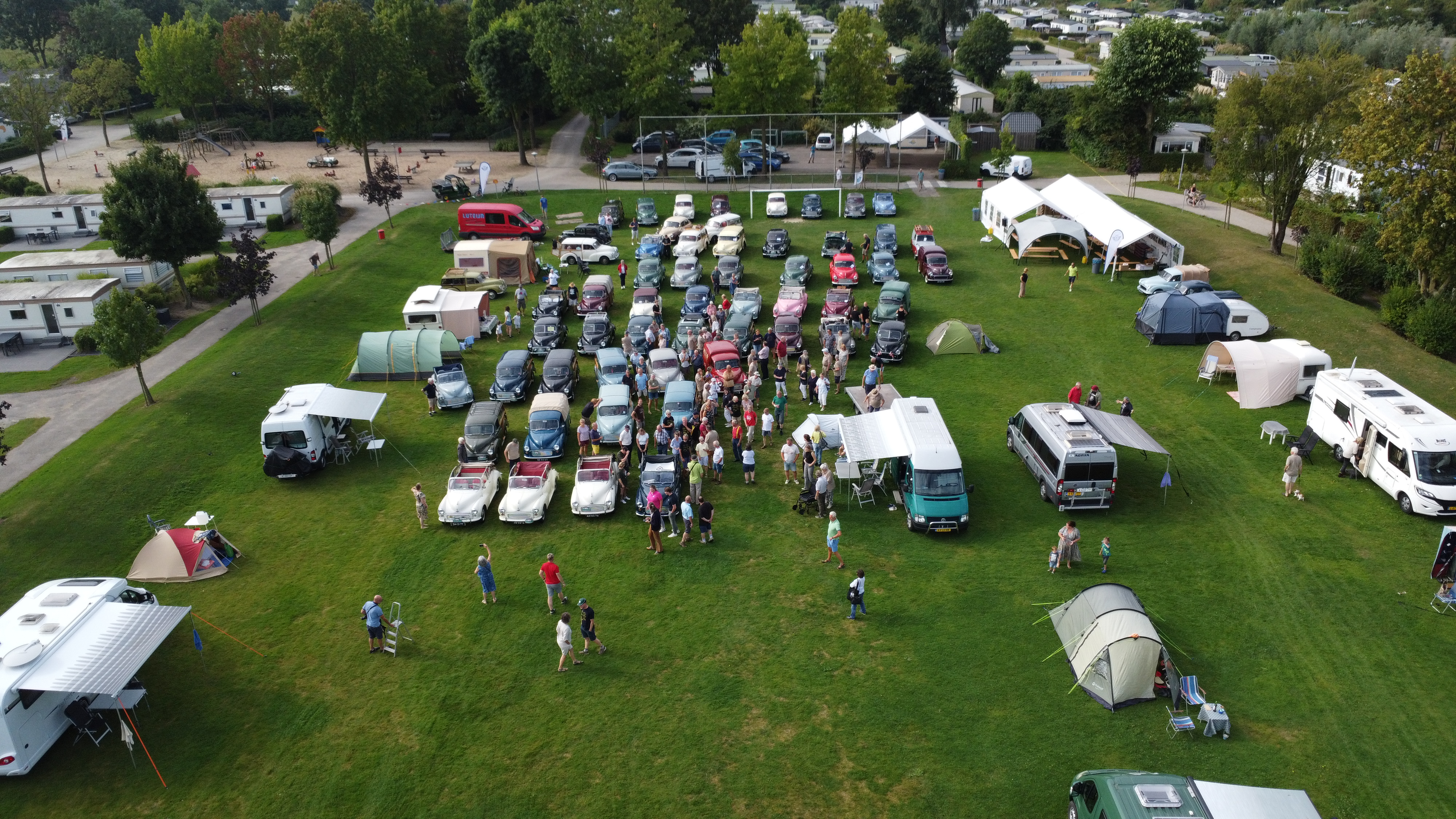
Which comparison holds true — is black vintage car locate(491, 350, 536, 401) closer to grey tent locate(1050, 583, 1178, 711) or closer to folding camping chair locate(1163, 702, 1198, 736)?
grey tent locate(1050, 583, 1178, 711)

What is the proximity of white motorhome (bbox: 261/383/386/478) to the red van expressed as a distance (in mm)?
22179

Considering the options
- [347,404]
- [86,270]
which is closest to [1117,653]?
[347,404]

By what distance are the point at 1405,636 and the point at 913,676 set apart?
10135 millimetres

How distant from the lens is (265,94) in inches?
2985

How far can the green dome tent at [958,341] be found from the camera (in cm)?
3416

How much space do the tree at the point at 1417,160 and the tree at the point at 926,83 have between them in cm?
4554

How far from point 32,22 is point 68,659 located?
4230 inches

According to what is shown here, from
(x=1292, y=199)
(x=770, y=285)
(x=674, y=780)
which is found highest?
(x=1292, y=199)

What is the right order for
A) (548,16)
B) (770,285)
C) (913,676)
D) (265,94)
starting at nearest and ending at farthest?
1. (913,676)
2. (770,285)
3. (548,16)
4. (265,94)

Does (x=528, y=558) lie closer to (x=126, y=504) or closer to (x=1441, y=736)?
(x=126, y=504)

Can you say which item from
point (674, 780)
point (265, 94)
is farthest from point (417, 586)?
point (265, 94)

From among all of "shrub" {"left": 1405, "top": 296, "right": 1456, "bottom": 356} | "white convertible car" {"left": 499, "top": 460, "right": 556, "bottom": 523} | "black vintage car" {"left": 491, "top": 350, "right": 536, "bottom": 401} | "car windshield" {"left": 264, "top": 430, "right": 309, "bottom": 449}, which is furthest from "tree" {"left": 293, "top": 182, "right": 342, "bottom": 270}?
"shrub" {"left": 1405, "top": 296, "right": 1456, "bottom": 356}

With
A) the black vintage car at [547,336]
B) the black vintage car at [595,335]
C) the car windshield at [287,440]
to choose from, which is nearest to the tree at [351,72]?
the black vintage car at [547,336]

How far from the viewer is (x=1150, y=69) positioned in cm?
6075
